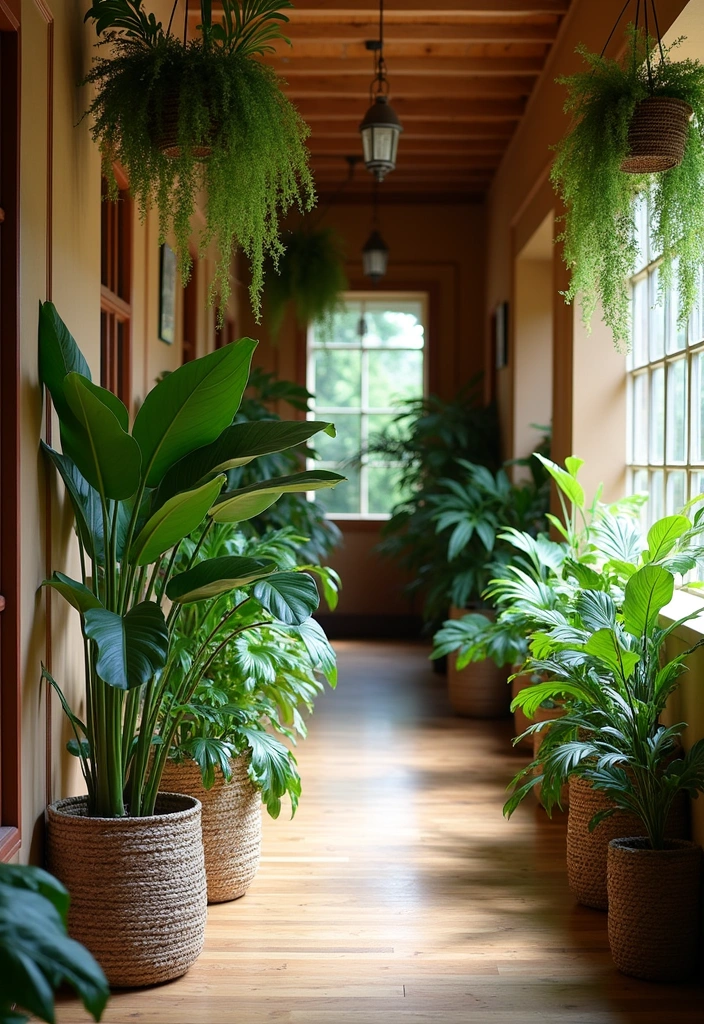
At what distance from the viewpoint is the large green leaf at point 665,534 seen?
9.62 feet

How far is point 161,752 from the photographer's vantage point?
272 centimetres

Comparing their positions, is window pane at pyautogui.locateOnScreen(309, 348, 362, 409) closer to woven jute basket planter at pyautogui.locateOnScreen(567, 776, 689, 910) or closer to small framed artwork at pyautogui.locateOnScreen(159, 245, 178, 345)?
small framed artwork at pyautogui.locateOnScreen(159, 245, 178, 345)

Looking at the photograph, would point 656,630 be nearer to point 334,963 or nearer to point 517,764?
point 334,963

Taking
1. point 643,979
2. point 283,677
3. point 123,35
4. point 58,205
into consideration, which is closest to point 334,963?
point 643,979

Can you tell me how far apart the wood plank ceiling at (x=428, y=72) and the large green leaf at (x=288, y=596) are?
2.02 meters

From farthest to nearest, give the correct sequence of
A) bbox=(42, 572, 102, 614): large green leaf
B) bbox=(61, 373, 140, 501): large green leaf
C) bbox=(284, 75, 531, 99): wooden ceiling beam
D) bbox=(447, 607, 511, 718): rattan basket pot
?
bbox=(447, 607, 511, 718): rattan basket pot
bbox=(284, 75, 531, 99): wooden ceiling beam
bbox=(42, 572, 102, 614): large green leaf
bbox=(61, 373, 140, 501): large green leaf

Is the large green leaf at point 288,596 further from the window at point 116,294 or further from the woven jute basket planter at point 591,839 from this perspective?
the window at point 116,294

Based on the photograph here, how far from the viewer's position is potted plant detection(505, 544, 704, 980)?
264 cm

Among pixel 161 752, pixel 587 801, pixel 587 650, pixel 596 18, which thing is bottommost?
pixel 587 801

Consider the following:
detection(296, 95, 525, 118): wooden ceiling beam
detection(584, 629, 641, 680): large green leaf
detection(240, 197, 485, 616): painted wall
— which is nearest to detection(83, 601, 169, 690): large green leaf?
detection(584, 629, 641, 680): large green leaf

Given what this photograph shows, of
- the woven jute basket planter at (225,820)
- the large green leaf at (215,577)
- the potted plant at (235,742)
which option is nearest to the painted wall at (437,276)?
the potted plant at (235,742)

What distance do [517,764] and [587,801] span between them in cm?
164

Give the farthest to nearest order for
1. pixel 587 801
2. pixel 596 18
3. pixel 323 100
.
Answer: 1. pixel 323 100
2. pixel 596 18
3. pixel 587 801

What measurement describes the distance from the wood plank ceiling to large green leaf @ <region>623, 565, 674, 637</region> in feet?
7.06
